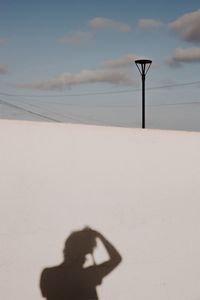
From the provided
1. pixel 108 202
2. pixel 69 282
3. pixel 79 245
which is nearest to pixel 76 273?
pixel 69 282

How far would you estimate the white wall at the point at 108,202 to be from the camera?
3365 millimetres

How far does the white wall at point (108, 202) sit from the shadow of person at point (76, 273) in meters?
0.07

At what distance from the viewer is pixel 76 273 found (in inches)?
138

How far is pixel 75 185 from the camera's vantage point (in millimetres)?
3629

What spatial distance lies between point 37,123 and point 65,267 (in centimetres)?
133

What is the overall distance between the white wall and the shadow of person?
2.9 inches

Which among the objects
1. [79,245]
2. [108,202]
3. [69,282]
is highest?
[108,202]

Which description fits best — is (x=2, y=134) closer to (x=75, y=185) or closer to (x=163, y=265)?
(x=75, y=185)

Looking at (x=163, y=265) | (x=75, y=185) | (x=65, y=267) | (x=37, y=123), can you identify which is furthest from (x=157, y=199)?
(x=37, y=123)

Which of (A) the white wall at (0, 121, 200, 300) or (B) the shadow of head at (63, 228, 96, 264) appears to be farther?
(B) the shadow of head at (63, 228, 96, 264)

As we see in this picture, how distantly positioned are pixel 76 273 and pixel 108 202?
0.72 meters

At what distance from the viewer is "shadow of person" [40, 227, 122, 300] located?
346cm

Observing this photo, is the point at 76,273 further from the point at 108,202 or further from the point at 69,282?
the point at 108,202

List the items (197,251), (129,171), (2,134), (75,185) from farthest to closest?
(197,251), (129,171), (75,185), (2,134)
